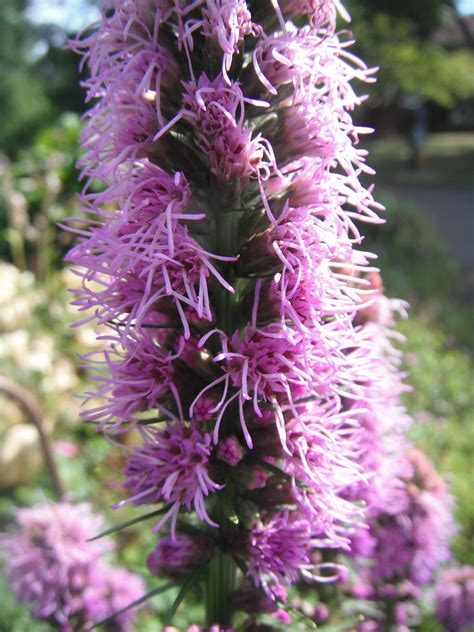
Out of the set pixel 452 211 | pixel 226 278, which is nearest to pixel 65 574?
pixel 226 278

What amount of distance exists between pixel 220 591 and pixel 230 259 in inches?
34.9

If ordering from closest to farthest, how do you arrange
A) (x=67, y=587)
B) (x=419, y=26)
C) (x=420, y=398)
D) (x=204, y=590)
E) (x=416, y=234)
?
(x=204, y=590), (x=67, y=587), (x=420, y=398), (x=416, y=234), (x=419, y=26)

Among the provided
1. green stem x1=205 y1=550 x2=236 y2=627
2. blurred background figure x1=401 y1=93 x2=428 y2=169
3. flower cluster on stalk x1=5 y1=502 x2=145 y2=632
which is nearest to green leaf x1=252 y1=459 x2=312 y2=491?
green stem x1=205 y1=550 x2=236 y2=627

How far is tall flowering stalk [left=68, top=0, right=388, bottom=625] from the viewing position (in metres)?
1.30

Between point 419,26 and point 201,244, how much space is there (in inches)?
765

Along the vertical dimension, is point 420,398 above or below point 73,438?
below

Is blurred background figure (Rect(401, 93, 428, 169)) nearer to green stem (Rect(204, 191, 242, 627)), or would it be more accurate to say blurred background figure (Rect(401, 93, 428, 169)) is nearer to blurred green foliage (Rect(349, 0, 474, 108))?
blurred green foliage (Rect(349, 0, 474, 108))

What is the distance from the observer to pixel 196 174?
4.57ft

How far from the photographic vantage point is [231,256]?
141 cm

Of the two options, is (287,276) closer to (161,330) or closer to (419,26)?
(161,330)

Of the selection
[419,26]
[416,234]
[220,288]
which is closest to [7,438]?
[220,288]

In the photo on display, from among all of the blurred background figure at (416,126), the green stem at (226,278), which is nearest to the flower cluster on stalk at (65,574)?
the green stem at (226,278)

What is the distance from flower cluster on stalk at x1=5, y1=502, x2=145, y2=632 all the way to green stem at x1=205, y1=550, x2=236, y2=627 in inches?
20.8

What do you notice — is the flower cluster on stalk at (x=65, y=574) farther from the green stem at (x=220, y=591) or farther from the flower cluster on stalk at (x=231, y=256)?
the flower cluster on stalk at (x=231, y=256)
